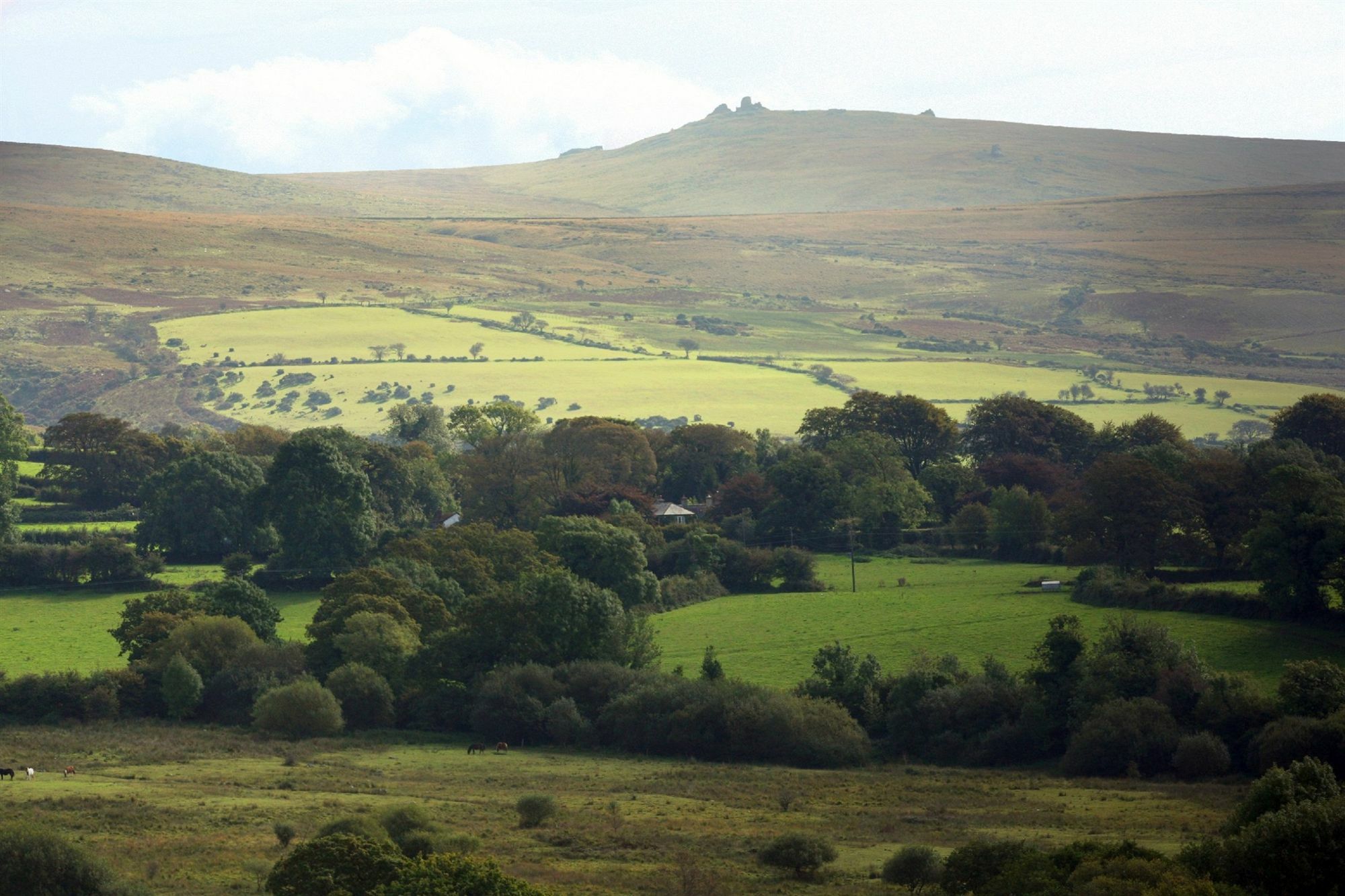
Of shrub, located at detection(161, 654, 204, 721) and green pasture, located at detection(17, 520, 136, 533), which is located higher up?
green pasture, located at detection(17, 520, 136, 533)

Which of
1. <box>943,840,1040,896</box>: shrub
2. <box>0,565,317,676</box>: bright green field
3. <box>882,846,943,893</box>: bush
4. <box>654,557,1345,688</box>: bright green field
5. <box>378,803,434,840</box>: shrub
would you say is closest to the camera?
<box>943,840,1040,896</box>: shrub

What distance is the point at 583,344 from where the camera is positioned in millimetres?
184625

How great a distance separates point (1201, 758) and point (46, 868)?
30.5 m

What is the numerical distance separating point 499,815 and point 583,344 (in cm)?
14727

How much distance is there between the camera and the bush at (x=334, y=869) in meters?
29.0

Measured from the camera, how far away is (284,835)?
35.1 meters

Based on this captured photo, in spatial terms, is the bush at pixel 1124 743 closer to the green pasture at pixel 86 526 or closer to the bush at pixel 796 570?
the bush at pixel 796 570

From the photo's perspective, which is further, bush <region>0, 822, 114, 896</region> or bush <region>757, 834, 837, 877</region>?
bush <region>757, 834, 837, 877</region>

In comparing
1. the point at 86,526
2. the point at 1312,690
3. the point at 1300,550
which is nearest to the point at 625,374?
the point at 86,526

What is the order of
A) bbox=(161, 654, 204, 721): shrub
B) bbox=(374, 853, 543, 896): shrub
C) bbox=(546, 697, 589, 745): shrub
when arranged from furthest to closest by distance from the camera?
bbox=(161, 654, 204, 721): shrub
bbox=(546, 697, 589, 745): shrub
bbox=(374, 853, 543, 896): shrub

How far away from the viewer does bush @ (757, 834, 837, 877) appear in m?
33.5

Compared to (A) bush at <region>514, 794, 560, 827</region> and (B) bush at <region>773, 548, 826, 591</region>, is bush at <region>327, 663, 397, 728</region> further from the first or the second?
(B) bush at <region>773, 548, 826, 591</region>

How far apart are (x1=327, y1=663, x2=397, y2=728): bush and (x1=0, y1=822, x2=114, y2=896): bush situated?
22.8 m

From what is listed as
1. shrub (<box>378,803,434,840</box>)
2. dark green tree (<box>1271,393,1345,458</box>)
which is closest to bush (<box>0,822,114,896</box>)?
shrub (<box>378,803,434,840</box>)
